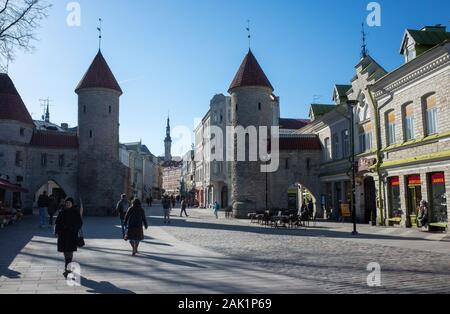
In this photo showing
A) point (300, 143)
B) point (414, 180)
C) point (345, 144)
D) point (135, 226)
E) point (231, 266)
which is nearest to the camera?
point (231, 266)

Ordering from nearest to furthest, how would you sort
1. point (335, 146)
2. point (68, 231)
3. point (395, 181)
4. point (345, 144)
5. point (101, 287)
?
point (101, 287) → point (68, 231) → point (395, 181) → point (345, 144) → point (335, 146)

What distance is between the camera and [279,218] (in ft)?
79.6

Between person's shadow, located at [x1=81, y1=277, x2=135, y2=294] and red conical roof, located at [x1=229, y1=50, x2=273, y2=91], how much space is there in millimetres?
29325

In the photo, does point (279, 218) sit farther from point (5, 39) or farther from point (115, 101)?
point (115, 101)

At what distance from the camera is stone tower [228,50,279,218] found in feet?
115

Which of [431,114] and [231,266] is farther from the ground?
[431,114]

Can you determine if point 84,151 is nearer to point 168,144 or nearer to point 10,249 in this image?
point 10,249

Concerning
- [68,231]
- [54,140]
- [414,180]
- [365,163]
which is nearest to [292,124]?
[54,140]

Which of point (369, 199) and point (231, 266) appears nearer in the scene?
point (231, 266)

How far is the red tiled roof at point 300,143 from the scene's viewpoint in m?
35.8

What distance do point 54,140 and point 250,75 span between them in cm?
1937

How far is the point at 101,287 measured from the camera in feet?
26.3

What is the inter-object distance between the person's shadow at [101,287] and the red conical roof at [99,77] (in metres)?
32.9

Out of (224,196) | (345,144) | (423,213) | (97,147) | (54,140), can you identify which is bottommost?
(423,213)
